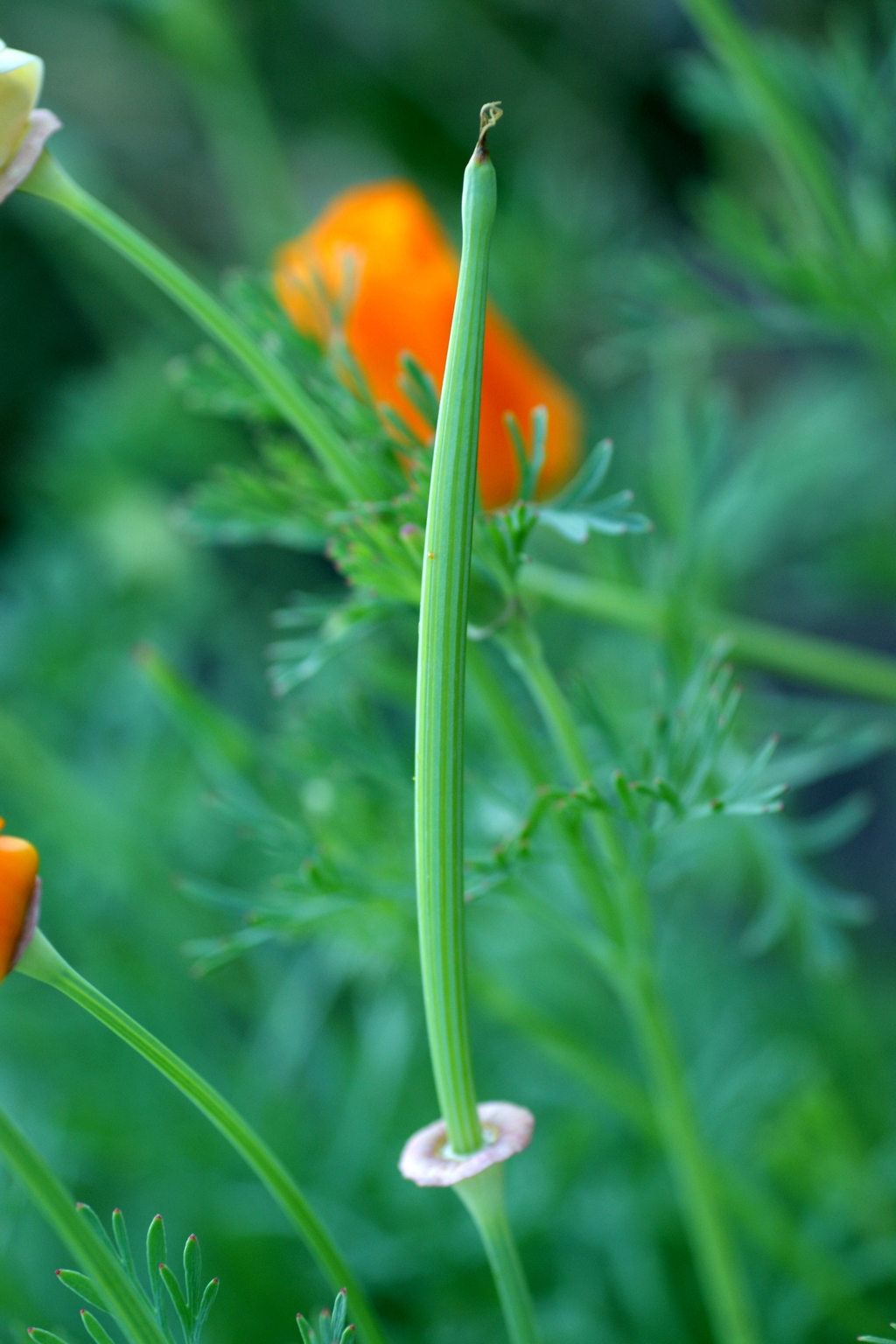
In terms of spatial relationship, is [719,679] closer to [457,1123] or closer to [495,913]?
[457,1123]

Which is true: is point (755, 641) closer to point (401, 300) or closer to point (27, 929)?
point (401, 300)

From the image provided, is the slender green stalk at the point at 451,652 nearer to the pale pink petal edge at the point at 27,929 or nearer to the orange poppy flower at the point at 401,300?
the pale pink petal edge at the point at 27,929

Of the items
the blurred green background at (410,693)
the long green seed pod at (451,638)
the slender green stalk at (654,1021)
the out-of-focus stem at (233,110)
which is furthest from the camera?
the out-of-focus stem at (233,110)

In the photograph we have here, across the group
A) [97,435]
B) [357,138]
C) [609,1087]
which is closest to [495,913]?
[609,1087]

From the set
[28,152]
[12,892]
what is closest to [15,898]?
[12,892]

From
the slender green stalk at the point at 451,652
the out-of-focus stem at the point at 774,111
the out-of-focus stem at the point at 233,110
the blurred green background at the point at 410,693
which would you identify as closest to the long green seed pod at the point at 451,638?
the slender green stalk at the point at 451,652

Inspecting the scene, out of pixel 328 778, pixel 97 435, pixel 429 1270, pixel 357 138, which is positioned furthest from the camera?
pixel 357 138
